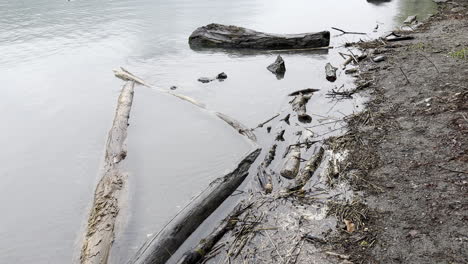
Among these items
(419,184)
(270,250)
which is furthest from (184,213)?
(419,184)

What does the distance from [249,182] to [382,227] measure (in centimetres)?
301

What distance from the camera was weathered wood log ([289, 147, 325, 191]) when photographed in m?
7.31

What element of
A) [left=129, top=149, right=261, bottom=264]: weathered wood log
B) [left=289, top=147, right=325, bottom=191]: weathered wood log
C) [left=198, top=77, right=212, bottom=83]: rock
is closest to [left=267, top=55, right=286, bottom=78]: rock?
[left=198, top=77, right=212, bottom=83]: rock

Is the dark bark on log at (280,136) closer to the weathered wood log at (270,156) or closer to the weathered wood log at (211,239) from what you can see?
the weathered wood log at (270,156)

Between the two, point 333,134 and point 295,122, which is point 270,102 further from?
point 333,134

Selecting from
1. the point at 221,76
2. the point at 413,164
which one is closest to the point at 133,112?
the point at 221,76

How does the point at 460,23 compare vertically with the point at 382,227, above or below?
above

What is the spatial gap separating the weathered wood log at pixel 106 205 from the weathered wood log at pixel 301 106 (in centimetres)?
528

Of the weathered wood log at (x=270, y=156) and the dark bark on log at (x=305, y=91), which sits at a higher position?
the dark bark on log at (x=305, y=91)

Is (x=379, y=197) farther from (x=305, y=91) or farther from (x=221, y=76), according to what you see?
(x=221, y=76)

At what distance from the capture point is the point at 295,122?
34.6 feet

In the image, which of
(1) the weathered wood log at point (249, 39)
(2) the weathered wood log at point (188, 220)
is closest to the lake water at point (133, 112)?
(1) the weathered wood log at point (249, 39)

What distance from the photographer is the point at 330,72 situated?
14.0 meters

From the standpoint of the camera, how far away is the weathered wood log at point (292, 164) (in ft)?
25.3
